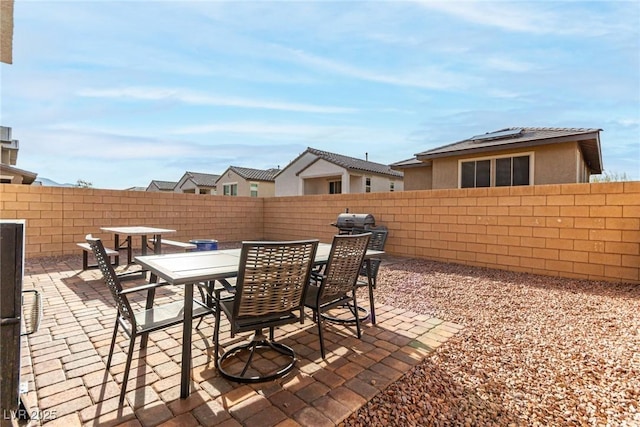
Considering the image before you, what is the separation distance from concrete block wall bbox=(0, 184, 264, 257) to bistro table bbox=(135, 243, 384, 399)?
629cm

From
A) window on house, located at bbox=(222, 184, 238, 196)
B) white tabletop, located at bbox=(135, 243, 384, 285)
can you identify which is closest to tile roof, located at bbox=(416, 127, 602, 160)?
white tabletop, located at bbox=(135, 243, 384, 285)

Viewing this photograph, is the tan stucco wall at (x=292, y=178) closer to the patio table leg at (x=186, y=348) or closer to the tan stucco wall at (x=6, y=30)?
the tan stucco wall at (x=6, y=30)

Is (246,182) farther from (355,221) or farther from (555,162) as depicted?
(555,162)

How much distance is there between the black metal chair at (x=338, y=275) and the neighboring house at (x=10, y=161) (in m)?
16.5

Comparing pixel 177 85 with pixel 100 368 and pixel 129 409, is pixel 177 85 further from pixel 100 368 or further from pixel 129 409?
pixel 129 409

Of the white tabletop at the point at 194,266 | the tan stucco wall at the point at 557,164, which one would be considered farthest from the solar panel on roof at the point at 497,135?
the white tabletop at the point at 194,266

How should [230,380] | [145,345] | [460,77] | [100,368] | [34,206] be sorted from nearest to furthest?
1. [230,380]
2. [100,368]
3. [145,345]
4. [34,206]
5. [460,77]

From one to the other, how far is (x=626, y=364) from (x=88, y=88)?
11.3 metres

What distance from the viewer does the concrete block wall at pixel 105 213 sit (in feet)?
22.5

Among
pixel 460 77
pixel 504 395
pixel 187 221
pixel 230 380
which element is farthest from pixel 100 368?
pixel 460 77

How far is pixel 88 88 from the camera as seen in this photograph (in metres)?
8.33

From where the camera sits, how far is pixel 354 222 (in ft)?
25.8

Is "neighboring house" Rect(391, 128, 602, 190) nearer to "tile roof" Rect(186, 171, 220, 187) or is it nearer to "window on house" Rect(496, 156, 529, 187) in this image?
"window on house" Rect(496, 156, 529, 187)

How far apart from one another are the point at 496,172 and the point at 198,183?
24215mm
